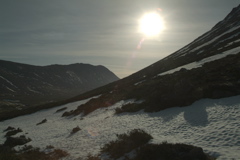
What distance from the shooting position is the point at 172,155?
28.0 feet

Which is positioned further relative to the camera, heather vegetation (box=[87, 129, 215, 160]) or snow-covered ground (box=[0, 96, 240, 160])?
snow-covered ground (box=[0, 96, 240, 160])

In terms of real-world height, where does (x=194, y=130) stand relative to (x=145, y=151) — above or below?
above

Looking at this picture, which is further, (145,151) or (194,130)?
(194,130)

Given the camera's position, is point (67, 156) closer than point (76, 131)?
Yes

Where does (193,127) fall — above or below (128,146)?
above

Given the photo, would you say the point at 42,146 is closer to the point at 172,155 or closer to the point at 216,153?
the point at 172,155

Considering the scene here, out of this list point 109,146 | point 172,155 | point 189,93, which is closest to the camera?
point 172,155

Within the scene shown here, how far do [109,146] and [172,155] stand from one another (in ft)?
17.2

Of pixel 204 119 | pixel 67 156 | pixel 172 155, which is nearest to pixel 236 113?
pixel 204 119

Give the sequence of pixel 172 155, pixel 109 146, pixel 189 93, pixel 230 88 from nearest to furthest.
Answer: pixel 172 155
pixel 109 146
pixel 230 88
pixel 189 93

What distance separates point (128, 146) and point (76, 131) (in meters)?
9.93

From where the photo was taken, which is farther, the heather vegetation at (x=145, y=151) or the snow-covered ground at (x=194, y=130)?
the snow-covered ground at (x=194, y=130)

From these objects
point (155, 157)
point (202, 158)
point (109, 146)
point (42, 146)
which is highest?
point (202, 158)

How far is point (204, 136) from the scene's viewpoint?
10.2 m
